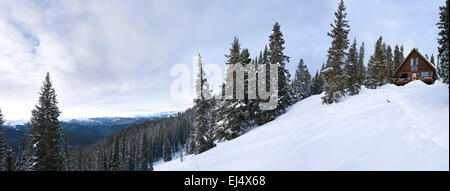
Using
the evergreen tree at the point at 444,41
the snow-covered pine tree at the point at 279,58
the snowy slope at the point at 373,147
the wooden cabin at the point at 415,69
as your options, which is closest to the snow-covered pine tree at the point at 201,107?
the snow-covered pine tree at the point at 279,58

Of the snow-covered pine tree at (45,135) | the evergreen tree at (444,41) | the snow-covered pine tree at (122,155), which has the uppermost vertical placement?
the evergreen tree at (444,41)

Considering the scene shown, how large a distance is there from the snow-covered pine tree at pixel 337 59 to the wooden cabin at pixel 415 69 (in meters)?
20.0

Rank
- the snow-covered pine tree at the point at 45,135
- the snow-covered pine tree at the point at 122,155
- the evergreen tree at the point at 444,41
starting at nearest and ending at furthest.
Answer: the evergreen tree at the point at 444,41 < the snow-covered pine tree at the point at 45,135 < the snow-covered pine tree at the point at 122,155

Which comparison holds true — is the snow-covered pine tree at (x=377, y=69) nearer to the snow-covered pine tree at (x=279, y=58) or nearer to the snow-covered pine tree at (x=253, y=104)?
the snow-covered pine tree at (x=279, y=58)

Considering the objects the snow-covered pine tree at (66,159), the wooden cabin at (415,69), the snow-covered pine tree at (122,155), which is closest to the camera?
the snow-covered pine tree at (66,159)

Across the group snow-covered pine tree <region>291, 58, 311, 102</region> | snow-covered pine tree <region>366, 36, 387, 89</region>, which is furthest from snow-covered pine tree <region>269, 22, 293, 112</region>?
snow-covered pine tree <region>291, 58, 311, 102</region>

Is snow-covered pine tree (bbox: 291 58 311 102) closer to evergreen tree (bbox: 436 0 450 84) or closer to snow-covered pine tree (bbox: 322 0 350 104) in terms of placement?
snow-covered pine tree (bbox: 322 0 350 104)

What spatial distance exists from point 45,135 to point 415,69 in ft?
177

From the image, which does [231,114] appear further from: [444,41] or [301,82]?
[301,82]

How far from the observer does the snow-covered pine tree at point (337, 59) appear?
69.2 ft

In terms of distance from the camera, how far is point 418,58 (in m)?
31.7

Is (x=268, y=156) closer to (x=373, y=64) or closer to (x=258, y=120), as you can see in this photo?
(x=258, y=120)
